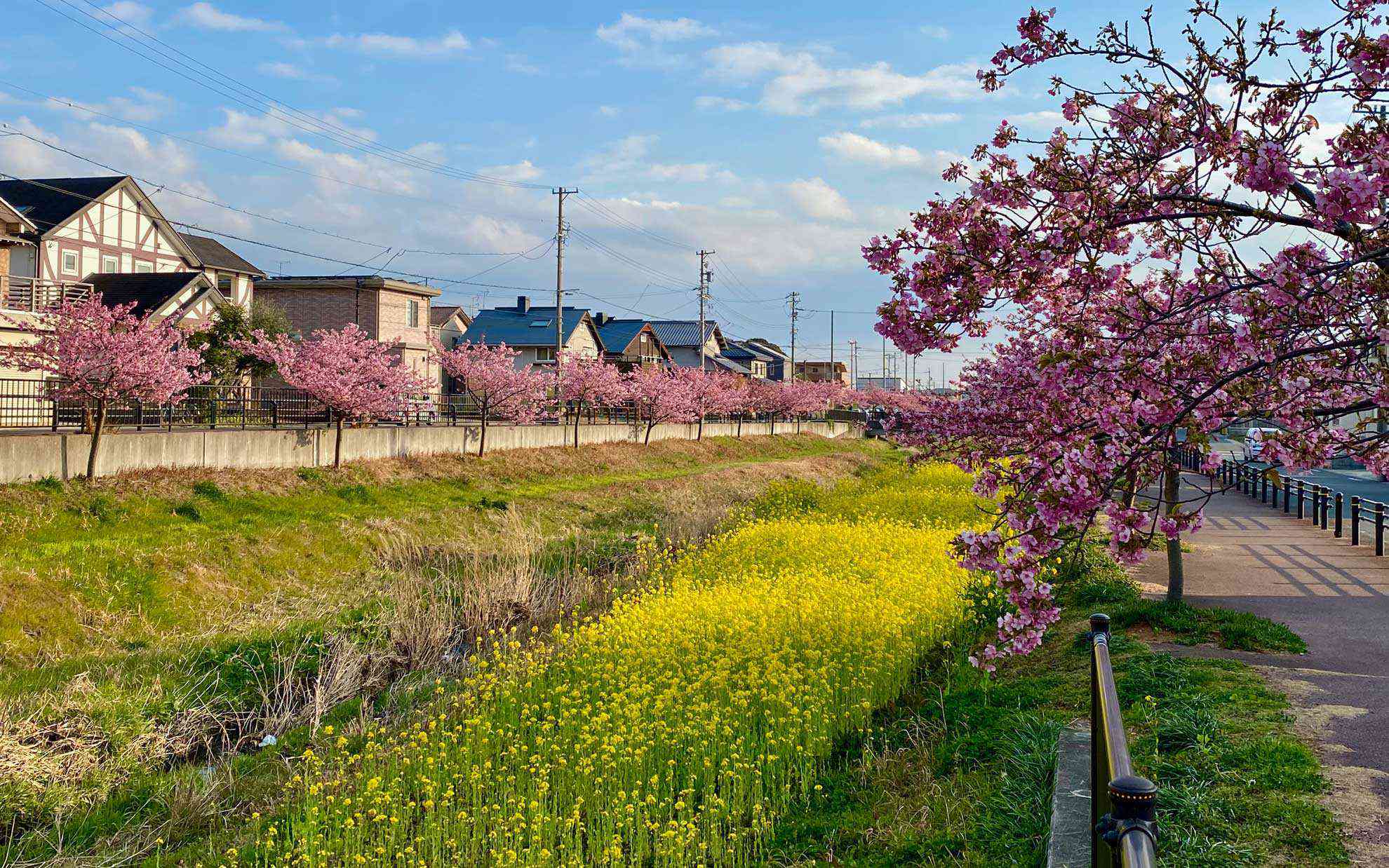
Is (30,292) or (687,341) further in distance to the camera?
(687,341)

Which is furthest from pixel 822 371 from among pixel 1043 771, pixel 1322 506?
pixel 1043 771

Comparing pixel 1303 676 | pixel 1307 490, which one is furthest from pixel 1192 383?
pixel 1307 490

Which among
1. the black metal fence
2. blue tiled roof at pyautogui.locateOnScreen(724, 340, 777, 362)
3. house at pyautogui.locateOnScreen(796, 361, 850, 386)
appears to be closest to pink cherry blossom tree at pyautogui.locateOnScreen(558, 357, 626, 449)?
the black metal fence

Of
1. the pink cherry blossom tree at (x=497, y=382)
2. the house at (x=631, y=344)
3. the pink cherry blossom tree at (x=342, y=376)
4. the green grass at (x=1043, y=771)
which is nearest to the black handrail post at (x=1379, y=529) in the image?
the green grass at (x=1043, y=771)

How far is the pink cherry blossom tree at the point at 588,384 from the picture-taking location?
41.9m

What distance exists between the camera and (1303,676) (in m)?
8.91

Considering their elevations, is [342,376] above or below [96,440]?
above

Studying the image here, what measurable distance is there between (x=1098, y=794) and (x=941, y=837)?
290cm

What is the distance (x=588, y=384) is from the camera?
42375 millimetres

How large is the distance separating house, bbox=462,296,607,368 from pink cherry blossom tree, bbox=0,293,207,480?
147 ft

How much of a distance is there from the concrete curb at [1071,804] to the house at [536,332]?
2399 inches

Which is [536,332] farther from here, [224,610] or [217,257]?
[224,610]

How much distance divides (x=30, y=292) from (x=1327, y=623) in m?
39.3

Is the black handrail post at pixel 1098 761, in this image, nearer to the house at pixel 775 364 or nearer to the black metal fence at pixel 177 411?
the black metal fence at pixel 177 411
